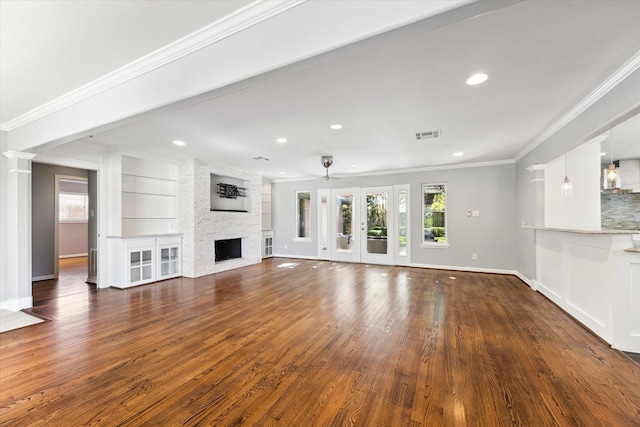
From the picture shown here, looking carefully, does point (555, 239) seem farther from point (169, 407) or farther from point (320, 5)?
point (169, 407)

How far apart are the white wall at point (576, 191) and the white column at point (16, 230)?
7.71m

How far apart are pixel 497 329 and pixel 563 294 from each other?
1440mm

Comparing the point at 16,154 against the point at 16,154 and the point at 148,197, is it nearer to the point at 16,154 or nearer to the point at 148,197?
the point at 16,154

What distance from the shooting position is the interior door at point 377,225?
7184mm

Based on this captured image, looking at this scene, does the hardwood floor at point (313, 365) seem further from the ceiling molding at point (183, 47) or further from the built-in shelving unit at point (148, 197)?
the ceiling molding at point (183, 47)

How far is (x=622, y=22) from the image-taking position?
1.75 metres

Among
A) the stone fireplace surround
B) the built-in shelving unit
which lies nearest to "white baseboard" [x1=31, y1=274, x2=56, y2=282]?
the built-in shelving unit

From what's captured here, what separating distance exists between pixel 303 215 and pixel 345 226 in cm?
145

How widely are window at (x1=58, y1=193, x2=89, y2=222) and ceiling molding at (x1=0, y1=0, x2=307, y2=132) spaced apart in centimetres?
769

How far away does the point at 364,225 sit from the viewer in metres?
7.55

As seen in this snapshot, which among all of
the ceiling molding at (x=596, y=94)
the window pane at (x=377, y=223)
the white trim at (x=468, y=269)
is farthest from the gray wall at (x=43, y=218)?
the ceiling molding at (x=596, y=94)

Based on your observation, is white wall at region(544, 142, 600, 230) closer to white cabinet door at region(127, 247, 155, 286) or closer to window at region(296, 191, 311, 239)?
window at region(296, 191, 311, 239)

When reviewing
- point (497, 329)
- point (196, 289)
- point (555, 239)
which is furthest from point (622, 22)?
point (196, 289)

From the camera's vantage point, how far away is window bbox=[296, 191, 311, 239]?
841 cm
